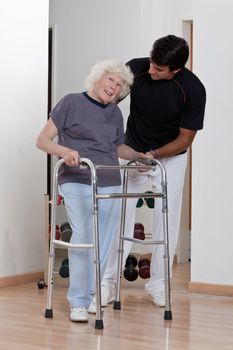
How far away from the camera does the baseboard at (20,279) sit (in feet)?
17.3

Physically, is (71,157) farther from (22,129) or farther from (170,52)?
(22,129)

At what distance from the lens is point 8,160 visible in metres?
5.31

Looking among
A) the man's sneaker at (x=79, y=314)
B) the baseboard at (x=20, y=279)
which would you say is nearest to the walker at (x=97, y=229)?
the man's sneaker at (x=79, y=314)

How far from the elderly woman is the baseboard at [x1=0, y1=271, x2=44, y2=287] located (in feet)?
4.43

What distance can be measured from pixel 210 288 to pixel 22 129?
1.69 meters

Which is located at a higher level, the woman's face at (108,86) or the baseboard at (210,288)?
the woman's face at (108,86)

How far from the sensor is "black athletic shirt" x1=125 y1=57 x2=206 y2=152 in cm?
450

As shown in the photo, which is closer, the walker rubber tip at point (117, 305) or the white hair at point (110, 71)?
the white hair at point (110, 71)

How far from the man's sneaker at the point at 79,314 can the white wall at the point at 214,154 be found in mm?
1366

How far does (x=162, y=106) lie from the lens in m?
4.55

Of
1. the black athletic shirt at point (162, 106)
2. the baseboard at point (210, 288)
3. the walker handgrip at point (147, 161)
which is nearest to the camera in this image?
the walker handgrip at point (147, 161)

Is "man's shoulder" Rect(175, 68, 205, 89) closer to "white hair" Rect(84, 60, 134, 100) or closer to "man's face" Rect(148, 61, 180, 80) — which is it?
"man's face" Rect(148, 61, 180, 80)

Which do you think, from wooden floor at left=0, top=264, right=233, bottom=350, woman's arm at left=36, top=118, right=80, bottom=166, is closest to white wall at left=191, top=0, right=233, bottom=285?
wooden floor at left=0, top=264, right=233, bottom=350

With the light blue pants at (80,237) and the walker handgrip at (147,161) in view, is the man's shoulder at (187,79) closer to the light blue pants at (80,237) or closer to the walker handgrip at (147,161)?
the walker handgrip at (147,161)
